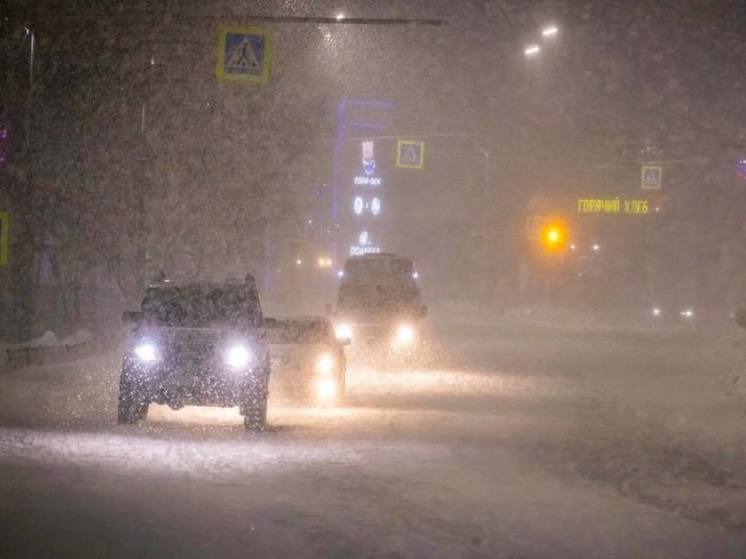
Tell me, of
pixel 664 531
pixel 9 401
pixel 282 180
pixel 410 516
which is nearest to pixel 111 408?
pixel 9 401

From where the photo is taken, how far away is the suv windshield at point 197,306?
15953 millimetres

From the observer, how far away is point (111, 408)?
58.0 feet

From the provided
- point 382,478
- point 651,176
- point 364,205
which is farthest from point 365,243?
point 382,478

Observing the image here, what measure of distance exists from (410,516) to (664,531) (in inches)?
82.0

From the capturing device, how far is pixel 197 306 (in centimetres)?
1612

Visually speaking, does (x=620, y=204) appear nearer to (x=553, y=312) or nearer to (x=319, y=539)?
(x=553, y=312)

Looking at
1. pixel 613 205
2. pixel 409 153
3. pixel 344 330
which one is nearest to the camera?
pixel 344 330

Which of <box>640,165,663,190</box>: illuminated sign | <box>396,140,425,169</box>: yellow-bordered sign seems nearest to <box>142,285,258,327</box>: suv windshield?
<box>396,140,425,169</box>: yellow-bordered sign

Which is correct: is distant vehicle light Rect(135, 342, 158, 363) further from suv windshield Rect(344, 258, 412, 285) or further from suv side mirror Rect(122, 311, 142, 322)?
suv windshield Rect(344, 258, 412, 285)

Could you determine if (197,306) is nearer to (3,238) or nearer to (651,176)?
(3,238)

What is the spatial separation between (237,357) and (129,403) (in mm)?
1600

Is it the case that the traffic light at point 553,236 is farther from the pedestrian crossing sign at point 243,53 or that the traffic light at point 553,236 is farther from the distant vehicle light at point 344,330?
the pedestrian crossing sign at point 243,53

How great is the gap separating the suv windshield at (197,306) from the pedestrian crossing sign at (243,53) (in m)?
5.63

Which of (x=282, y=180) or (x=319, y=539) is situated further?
(x=282, y=180)
